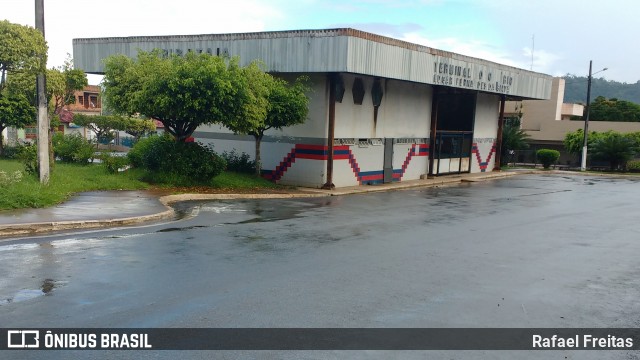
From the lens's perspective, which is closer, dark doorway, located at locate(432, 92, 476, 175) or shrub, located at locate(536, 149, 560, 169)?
dark doorway, located at locate(432, 92, 476, 175)

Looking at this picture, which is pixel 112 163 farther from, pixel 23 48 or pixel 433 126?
pixel 433 126

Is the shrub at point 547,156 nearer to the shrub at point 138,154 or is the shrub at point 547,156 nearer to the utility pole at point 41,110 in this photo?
the shrub at point 138,154

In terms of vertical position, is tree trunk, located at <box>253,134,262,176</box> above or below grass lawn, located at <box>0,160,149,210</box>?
above

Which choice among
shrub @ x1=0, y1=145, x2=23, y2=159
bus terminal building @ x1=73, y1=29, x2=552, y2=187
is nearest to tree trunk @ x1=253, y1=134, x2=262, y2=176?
bus terminal building @ x1=73, y1=29, x2=552, y2=187

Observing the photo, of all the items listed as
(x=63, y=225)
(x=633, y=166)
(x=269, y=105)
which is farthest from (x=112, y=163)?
(x=633, y=166)

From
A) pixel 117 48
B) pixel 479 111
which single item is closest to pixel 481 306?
pixel 117 48

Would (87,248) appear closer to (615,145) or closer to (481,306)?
(481,306)

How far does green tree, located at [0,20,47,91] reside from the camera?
15.7m

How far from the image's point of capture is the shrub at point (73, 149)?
24.2 meters

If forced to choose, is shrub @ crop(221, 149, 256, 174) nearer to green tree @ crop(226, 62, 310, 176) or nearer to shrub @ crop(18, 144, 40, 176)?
green tree @ crop(226, 62, 310, 176)

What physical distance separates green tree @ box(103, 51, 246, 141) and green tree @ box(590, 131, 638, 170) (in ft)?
113

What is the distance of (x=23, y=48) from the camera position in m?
15.8

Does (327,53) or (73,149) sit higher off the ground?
(327,53)

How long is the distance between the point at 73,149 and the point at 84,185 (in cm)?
883
